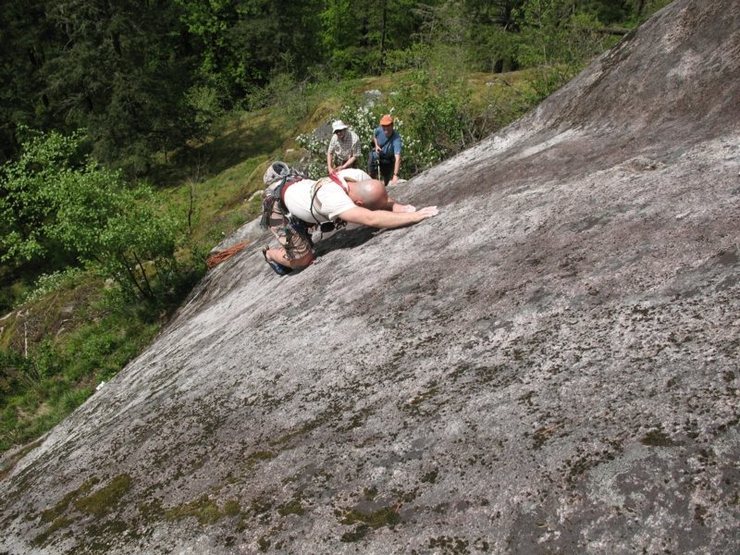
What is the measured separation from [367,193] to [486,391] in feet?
12.3

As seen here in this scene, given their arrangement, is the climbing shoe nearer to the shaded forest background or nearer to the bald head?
the bald head

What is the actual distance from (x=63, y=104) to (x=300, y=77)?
56.9 feet

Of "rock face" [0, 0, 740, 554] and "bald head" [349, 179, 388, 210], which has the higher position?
"bald head" [349, 179, 388, 210]

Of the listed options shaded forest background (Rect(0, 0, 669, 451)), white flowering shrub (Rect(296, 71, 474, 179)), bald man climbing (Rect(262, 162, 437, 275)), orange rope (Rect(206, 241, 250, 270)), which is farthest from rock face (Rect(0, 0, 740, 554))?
shaded forest background (Rect(0, 0, 669, 451))

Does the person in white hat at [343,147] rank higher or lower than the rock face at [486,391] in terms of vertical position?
higher

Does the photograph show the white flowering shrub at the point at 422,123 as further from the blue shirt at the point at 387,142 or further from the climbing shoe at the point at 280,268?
the climbing shoe at the point at 280,268

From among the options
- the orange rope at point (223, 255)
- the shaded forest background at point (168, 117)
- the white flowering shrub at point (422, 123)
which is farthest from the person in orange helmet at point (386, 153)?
the orange rope at point (223, 255)

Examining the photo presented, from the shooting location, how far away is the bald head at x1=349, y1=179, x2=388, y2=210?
6.50 meters

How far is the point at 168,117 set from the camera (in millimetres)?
31891

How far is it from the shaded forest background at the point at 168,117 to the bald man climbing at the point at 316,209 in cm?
715

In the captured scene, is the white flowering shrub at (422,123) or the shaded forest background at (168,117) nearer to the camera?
the white flowering shrub at (422,123)

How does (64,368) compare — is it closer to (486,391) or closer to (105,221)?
(105,221)

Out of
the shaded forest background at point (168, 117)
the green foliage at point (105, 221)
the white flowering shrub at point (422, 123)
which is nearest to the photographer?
the green foliage at point (105, 221)

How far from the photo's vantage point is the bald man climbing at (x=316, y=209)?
6.31m
